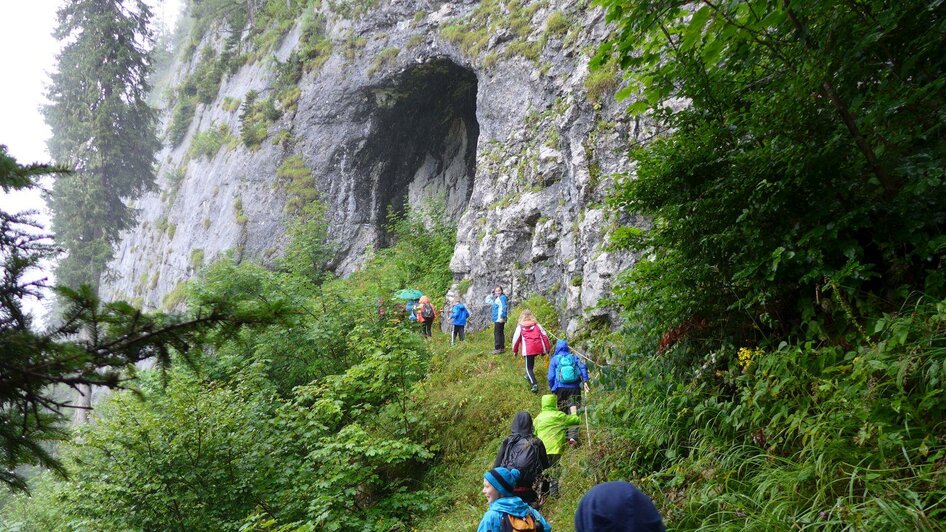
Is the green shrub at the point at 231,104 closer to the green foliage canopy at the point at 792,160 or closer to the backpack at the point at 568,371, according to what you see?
the backpack at the point at 568,371

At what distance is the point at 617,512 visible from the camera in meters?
1.83

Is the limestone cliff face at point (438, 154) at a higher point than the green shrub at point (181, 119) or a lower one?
lower

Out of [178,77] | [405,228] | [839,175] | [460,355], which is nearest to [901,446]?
[839,175]

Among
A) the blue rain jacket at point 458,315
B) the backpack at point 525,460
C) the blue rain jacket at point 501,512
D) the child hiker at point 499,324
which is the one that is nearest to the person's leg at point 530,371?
the child hiker at point 499,324

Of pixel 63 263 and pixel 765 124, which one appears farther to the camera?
pixel 63 263

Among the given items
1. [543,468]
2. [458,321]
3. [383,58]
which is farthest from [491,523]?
[383,58]

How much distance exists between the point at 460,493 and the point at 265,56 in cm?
2761

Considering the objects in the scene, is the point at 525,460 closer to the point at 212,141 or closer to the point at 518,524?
the point at 518,524

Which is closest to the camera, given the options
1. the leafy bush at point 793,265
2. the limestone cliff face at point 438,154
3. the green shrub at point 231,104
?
the leafy bush at point 793,265

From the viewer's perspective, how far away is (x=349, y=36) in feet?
74.7

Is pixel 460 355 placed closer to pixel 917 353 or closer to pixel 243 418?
pixel 243 418

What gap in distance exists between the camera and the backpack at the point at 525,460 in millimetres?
4875

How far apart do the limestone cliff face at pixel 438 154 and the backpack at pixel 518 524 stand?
482 cm

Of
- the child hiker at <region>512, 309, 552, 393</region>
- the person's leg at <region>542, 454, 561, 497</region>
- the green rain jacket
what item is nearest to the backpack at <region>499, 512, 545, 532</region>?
the person's leg at <region>542, 454, 561, 497</region>
